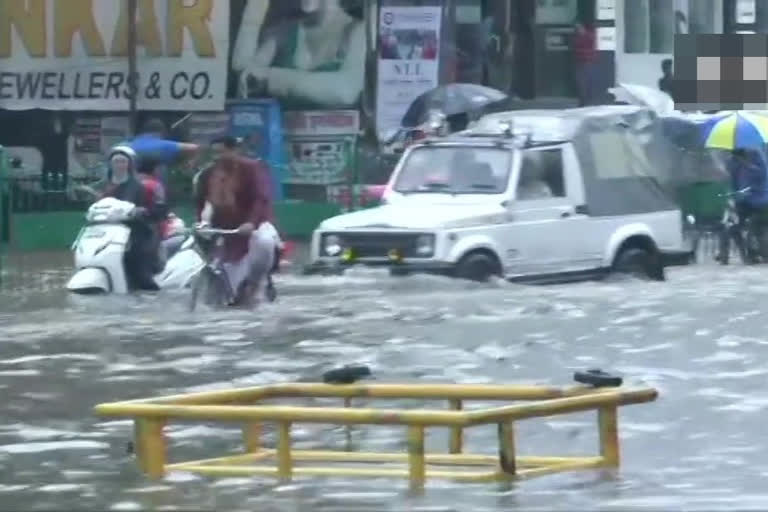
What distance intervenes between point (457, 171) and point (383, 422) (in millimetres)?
12916

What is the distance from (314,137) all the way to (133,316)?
1225 cm


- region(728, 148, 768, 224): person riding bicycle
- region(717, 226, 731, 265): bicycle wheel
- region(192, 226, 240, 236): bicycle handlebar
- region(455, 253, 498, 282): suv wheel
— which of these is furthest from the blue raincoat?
region(192, 226, 240, 236): bicycle handlebar

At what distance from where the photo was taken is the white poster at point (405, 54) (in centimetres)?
3225

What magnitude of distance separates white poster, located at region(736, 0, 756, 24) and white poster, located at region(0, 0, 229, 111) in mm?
13870

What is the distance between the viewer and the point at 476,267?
2214cm

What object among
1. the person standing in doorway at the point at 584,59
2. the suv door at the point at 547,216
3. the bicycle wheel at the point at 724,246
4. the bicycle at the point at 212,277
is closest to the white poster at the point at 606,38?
the person standing in doorway at the point at 584,59

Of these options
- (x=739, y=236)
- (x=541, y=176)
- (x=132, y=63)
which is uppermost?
(x=132, y=63)

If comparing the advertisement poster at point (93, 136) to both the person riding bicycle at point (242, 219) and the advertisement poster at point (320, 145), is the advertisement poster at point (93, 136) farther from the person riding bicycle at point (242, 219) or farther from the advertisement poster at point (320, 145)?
the person riding bicycle at point (242, 219)

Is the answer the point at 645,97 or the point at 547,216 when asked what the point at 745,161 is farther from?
the point at 645,97

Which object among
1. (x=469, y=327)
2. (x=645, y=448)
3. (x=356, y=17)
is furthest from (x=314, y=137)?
(x=645, y=448)

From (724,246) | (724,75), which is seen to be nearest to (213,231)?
(724,246)

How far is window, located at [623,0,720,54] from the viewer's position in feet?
130

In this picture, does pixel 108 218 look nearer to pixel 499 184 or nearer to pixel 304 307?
pixel 304 307

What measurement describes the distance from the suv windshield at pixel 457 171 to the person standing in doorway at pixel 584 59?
525 inches
